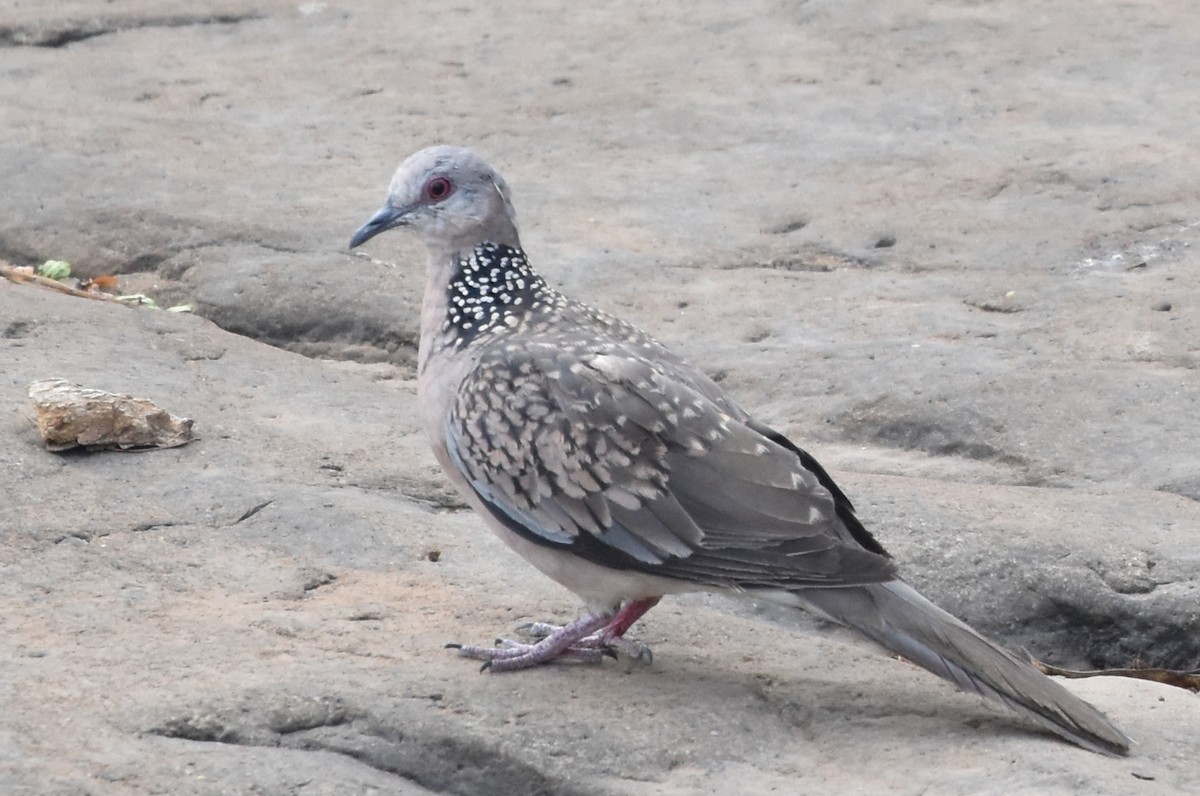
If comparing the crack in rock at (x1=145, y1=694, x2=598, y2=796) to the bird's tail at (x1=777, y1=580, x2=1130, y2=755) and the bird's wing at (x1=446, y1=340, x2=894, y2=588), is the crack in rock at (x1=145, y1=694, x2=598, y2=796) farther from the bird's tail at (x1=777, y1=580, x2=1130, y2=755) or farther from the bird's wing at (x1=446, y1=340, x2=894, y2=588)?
the bird's tail at (x1=777, y1=580, x2=1130, y2=755)

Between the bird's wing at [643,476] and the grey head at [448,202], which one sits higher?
the grey head at [448,202]

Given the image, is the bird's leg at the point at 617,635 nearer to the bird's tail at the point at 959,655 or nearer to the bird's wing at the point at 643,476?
the bird's wing at the point at 643,476

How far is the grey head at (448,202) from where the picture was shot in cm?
456

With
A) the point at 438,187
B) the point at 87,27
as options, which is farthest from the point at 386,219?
the point at 87,27

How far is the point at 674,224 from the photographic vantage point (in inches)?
297

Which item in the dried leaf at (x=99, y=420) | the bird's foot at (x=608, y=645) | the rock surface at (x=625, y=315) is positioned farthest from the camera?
the dried leaf at (x=99, y=420)

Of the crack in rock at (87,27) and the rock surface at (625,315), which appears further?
the crack in rock at (87,27)

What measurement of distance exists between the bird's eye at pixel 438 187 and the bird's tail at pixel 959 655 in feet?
4.90

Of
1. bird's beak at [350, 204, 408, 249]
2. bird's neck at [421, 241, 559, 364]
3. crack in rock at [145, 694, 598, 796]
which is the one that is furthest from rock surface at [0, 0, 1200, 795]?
bird's beak at [350, 204, 408, 249]

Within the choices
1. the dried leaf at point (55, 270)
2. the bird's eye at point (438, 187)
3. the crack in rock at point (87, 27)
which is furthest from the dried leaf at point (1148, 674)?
the crack in rock at point (87, 27)


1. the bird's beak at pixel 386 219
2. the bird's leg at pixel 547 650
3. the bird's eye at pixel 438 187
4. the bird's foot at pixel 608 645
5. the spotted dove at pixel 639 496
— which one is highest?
the bird's eye at pixel 438 187

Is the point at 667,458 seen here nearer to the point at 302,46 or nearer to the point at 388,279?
the point at 388,279

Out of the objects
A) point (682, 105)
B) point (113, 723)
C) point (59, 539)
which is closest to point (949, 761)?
point (113, 723)

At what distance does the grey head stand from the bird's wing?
0.49 metres
